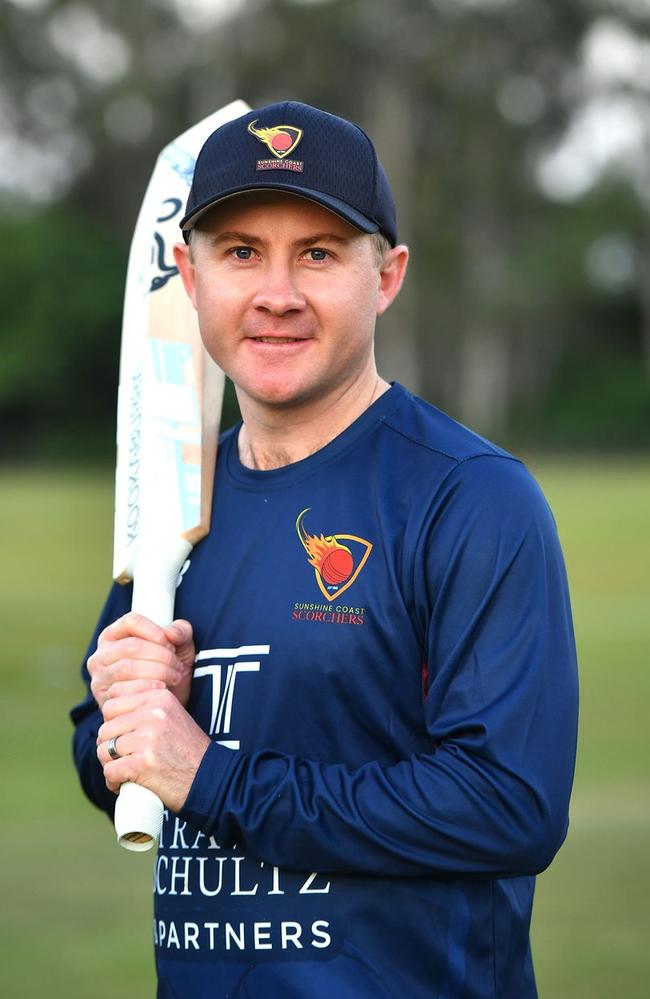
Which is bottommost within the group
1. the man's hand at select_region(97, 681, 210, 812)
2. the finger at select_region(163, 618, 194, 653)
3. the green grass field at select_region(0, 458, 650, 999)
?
the green grass field at select_region(0, 458, 650, 999)

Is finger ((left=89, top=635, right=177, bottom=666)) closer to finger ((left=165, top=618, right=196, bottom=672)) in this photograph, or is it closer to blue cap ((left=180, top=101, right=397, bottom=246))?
finger ((left=165, top=618, right=196, bottom=672))

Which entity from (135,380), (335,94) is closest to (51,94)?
(335,94)

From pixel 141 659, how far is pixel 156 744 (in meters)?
0.17

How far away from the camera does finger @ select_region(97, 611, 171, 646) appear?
88.0 inches

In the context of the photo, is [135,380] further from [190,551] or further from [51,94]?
[51,94]

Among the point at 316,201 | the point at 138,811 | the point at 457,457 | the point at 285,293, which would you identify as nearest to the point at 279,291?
the point at 285,293

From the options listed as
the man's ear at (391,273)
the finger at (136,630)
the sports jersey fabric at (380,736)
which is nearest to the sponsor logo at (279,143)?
the man's ear at (391,273)

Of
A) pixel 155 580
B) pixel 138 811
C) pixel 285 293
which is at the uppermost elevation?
pixel 285 293

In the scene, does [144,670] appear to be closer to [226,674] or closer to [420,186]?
[226,674]

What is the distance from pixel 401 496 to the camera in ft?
7.08

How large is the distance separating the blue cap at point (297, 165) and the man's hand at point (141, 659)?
0.63 m

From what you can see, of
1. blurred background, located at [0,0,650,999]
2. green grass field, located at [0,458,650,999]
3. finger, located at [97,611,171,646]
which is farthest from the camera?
blurred background, located at [0,0,650,999]

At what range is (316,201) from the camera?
2152 millimetres

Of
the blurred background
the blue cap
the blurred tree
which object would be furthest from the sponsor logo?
the blurred tree
